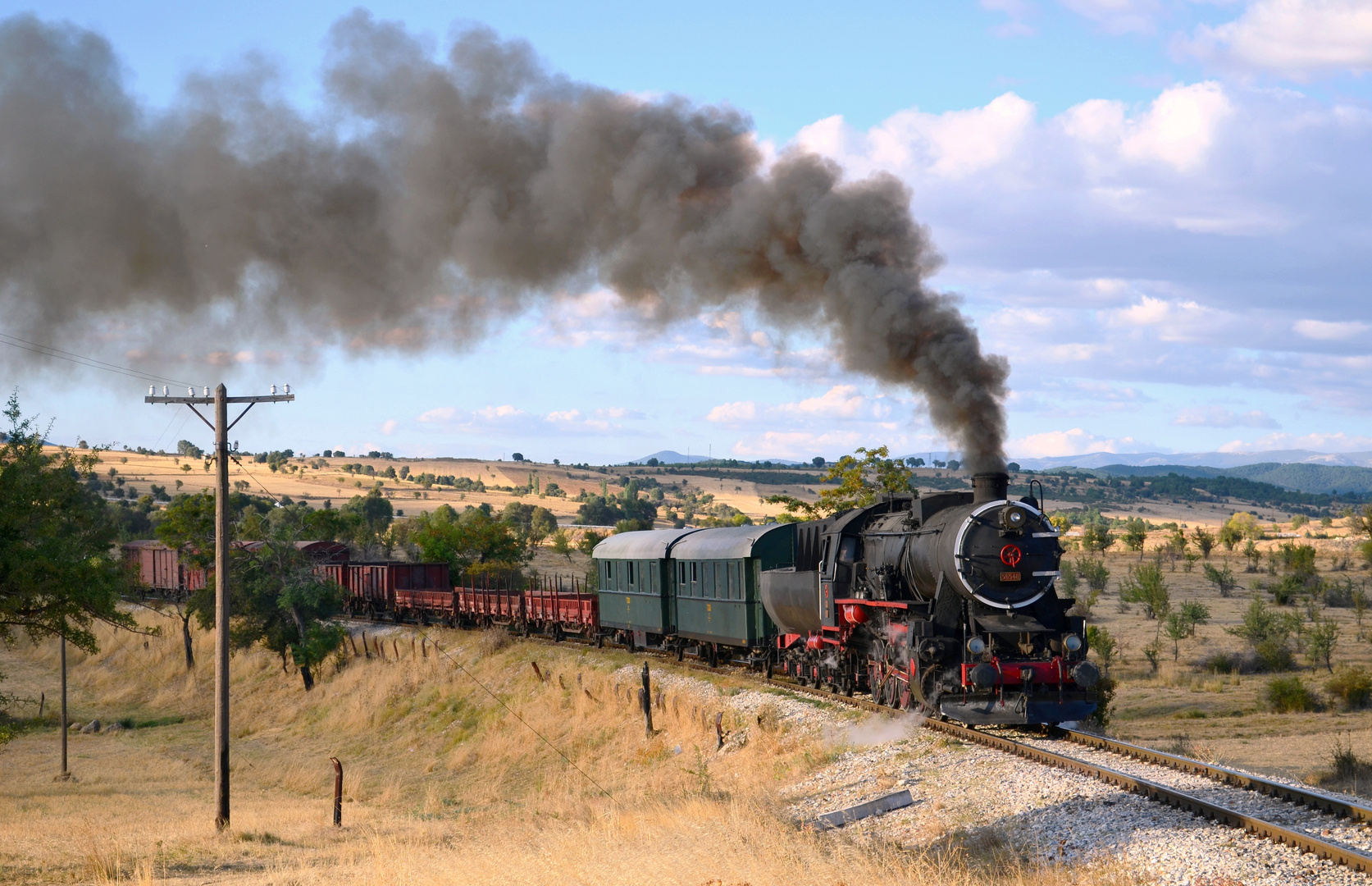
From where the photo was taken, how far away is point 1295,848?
8461 mm

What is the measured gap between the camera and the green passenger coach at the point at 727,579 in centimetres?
2123

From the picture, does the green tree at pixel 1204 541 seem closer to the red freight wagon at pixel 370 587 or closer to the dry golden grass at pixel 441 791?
the red freight wagon at pixel 370 587

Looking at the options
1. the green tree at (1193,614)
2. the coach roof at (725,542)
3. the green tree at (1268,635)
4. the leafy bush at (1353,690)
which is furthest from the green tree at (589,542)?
the leafy bush at (1353,690)

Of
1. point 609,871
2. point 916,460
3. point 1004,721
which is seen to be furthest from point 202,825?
point 916,460

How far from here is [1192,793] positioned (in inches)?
408

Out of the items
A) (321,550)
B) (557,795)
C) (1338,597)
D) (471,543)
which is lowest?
(557,795)

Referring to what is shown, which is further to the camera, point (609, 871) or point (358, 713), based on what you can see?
point (358, 713)

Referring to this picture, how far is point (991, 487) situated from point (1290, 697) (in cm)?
1269

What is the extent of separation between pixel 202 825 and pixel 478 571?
114 ft

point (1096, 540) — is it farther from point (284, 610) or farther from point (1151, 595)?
point (284, 610)

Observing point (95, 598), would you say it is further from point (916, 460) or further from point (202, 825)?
point (916, 460)

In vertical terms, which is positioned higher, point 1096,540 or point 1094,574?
point 1096,540

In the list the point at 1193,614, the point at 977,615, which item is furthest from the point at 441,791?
the point at 1193,614

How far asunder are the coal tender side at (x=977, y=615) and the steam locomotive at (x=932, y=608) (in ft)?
0.05
